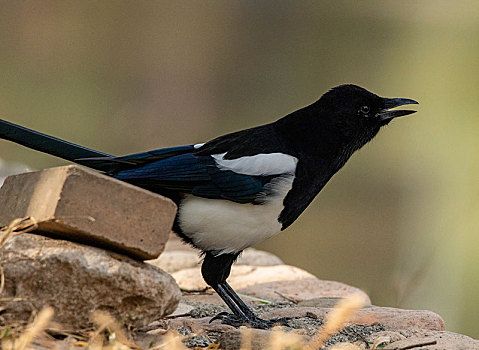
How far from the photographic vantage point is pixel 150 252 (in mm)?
Result: 1726

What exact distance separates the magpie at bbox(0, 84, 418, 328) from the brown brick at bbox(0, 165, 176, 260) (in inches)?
19.0

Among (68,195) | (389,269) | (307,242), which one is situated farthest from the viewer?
(307,242)

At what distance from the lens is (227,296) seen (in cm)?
238

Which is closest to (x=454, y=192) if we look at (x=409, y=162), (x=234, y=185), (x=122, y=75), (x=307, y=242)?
(x=409, y=162)

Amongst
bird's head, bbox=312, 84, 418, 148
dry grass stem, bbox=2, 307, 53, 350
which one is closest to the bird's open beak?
bird's head, bbox=312, 84, 418, 148

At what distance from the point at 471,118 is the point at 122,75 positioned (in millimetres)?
2613

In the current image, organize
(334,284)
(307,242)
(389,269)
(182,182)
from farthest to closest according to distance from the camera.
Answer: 1. (307,242)
2. (389,269)
3. (334,284)
4. (182,182)

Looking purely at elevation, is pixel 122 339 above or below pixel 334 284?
above

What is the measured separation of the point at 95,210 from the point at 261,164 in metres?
0.81

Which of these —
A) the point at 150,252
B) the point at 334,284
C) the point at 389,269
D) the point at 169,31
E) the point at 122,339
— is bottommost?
the point at 389,269

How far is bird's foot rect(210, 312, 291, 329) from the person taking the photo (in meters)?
2.26

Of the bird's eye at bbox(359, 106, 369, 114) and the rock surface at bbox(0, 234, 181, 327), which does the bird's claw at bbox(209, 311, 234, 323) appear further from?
the bird's eye at bbox(359, 106, 369, 114)

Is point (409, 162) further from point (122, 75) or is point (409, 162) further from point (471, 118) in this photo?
point (122, 75)

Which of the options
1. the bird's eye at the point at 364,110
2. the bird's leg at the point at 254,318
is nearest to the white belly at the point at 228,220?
the bird's leg at the point at 254,318
